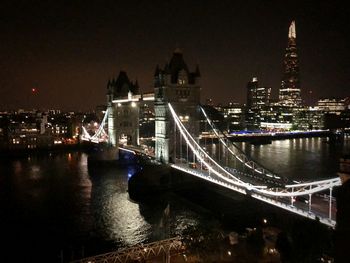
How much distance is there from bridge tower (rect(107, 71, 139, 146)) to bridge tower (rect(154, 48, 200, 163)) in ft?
56.9

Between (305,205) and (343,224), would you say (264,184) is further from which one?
(343,224)

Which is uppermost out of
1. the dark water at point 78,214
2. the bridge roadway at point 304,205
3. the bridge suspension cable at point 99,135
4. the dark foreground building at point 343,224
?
the bridge suspension cable at point 99,135

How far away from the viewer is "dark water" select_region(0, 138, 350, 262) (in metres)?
24.3

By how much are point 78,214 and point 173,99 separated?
1558 cm

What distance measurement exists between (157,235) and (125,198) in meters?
10.7

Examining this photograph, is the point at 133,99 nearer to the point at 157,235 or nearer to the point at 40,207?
the point at 40,207

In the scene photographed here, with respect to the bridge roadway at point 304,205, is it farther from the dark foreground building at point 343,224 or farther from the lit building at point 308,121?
the lit building at point 308,121

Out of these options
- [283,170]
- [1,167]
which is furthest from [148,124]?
[283,170]

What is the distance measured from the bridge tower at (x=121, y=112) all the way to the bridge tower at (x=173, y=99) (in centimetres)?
1733

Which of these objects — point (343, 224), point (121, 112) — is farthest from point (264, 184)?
point (121, 112)

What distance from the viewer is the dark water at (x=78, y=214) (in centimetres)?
2430

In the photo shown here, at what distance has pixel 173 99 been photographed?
39.0 m

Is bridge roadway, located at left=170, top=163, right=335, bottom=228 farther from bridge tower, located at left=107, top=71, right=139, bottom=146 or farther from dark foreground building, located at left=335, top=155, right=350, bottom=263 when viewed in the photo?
bridge tower, located at left=107, top=71, right=139, bottom=146

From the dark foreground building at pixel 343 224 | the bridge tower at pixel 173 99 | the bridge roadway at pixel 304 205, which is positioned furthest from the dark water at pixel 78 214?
the dark foreground building at pixel 343 224
